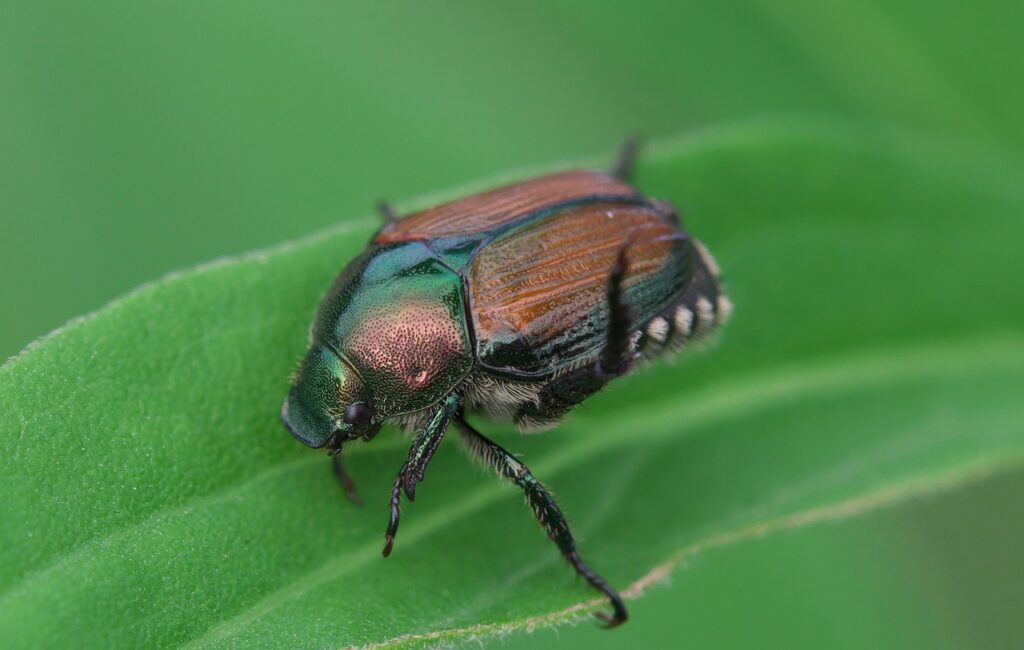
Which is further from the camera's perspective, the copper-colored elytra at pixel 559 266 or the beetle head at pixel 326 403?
the copper-colored elytra at pixel 559 266

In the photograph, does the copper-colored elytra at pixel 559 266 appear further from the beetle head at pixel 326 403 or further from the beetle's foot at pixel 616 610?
the beetle's foot at pixel 616 610

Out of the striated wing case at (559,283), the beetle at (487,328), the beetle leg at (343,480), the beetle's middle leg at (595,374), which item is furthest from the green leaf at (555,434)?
the striated wing case at (559,283)

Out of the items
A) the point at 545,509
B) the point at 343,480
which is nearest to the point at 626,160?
the point at 545,509

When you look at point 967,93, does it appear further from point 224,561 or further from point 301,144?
point 224,561

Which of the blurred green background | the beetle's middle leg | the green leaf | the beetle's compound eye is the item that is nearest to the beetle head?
the beetle's compound eye

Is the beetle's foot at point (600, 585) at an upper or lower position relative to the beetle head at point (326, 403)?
lower

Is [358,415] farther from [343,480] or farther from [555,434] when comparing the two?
[555,434]
